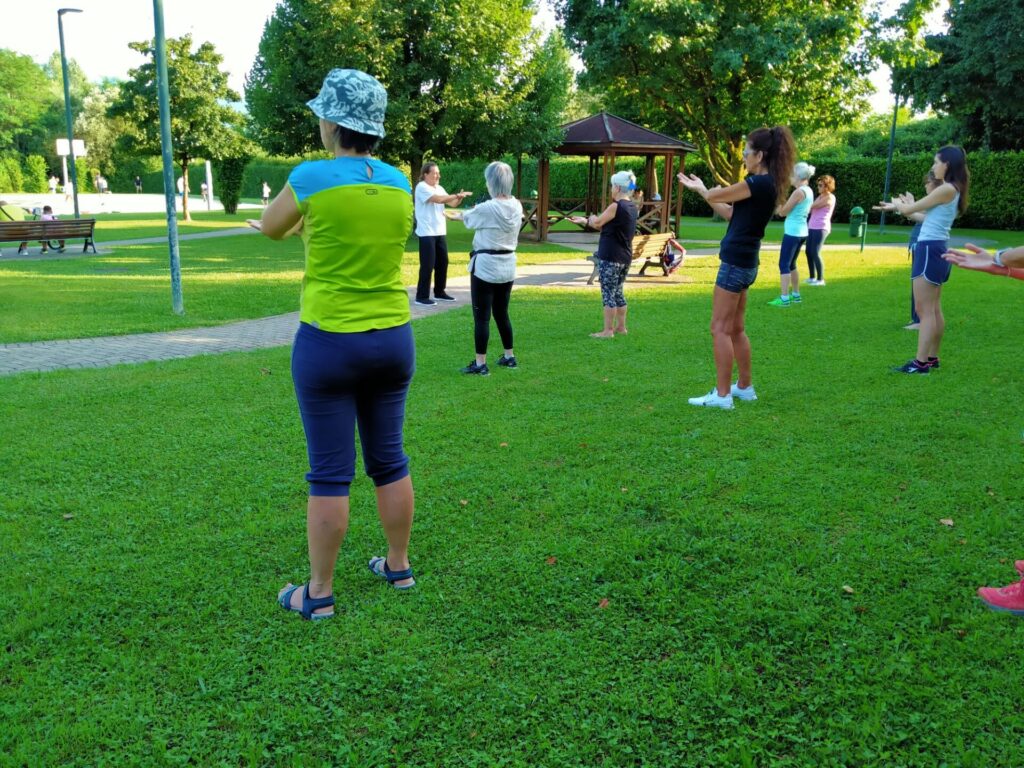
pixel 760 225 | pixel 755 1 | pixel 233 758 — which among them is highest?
pixel 755 1

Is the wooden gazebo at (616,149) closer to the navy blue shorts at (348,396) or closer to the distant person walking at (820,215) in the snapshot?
the distant person walking at (820,215)

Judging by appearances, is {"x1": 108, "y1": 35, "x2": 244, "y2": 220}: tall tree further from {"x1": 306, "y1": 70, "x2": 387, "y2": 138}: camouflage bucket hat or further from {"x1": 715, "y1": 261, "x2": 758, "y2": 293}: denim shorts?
{"x1": 306, "y1": 70, "x2": 387, "y2": 138}: camouflage bucket hat

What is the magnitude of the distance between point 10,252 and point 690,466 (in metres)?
19.9

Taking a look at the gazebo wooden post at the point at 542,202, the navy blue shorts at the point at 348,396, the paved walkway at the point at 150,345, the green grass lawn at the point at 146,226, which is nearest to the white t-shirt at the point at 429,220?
the paved walkway at the point at 150,345

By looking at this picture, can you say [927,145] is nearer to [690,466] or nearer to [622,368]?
[622,368]

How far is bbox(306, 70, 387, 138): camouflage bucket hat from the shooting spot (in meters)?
3.05

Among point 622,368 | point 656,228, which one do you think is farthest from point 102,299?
point 656,228

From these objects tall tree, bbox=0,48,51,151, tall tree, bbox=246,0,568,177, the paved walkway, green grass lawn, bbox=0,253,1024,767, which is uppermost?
tall tree, bbox=0,48,51,151

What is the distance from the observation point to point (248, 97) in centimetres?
2289

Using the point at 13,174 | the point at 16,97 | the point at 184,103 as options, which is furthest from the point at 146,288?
the point at 16,97

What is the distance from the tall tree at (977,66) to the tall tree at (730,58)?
3350 mm

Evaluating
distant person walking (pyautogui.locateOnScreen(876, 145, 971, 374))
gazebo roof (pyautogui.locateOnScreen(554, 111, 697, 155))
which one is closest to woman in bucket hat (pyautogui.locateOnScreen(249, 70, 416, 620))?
distant person walking (pyautogui.locateOnScreen(876, 145, 971, 374))

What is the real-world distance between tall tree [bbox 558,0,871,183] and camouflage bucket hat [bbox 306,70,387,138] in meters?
20.6

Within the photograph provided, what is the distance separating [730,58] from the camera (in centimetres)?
2183
